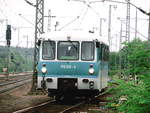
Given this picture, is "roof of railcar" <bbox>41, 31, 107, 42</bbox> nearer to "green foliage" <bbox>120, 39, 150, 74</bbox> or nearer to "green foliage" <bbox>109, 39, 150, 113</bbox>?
"green foliage" <bbox>109, 39, 150, 113</bbox>

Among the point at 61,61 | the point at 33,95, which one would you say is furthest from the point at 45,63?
the point at 33,95

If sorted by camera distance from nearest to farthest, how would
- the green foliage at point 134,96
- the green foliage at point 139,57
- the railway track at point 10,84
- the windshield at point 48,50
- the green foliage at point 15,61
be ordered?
1. the green foliage at point 134,96
2. the green foliage at point 139,57
3. the windshield at point 48,50
4. the railway track at point 10,84
5. the green foliage at point 15,61

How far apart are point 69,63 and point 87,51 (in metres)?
0.90

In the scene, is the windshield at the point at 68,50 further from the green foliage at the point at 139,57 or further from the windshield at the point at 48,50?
the green foliage at the point at 139,57

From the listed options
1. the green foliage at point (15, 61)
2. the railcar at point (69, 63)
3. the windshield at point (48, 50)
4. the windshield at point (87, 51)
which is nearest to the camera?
the railcar at point (69, 63)

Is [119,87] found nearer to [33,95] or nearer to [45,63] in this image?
[45,63]

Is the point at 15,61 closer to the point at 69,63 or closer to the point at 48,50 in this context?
the point at 48,50

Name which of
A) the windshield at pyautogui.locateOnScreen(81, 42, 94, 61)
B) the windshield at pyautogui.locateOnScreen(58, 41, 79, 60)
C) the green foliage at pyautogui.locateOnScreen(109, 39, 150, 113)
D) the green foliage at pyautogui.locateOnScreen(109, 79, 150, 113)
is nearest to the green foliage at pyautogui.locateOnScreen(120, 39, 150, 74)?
the green foliage at pyautogui.locateOnScreen(109, 39, 150, 113)

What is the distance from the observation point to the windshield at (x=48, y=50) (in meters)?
17.0


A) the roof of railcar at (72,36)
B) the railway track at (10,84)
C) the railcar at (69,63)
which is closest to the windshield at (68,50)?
the railcar at (69,63)

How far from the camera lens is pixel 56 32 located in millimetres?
17516

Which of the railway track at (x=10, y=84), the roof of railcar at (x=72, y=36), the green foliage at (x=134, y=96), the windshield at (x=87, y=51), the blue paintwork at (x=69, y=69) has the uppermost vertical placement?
the roof of railcar at (x=72, y=36)

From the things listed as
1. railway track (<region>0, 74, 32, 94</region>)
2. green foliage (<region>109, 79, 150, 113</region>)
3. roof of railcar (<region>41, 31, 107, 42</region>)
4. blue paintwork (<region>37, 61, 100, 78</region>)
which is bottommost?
railway track (<region>0, 74, 32, 94</region>)

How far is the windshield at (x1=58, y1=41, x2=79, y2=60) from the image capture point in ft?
55.3
